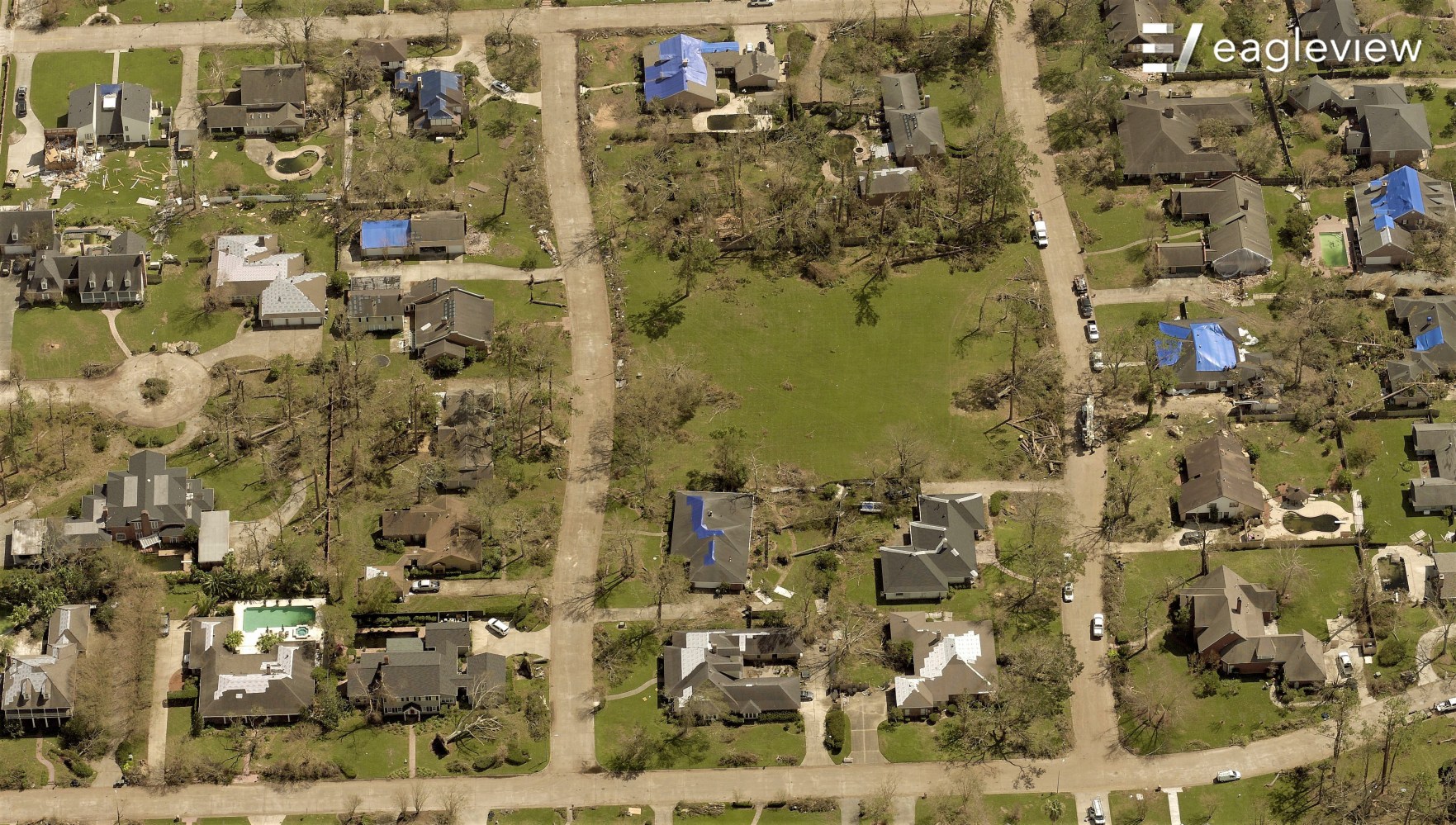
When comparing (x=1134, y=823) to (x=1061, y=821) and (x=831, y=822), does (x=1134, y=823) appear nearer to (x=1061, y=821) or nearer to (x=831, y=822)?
(x=1061, y=821)

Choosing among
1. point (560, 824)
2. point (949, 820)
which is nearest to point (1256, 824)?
point (949, 820)

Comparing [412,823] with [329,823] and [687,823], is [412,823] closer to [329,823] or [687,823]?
[329,823]

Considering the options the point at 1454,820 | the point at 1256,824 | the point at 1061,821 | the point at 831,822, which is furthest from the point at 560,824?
the point at 1454,820

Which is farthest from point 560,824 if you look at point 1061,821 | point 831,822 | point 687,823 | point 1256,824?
point 1256,824

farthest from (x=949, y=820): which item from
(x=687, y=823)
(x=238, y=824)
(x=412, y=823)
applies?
(x=238, y=824)

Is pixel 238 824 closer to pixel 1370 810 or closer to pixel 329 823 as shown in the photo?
pixel 329 823

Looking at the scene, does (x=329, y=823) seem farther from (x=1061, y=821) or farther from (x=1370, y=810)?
(x=1370, y=810)
